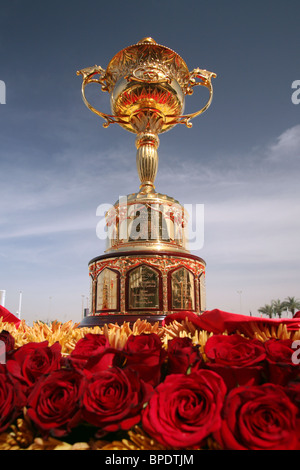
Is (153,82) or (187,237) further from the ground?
(153,82)

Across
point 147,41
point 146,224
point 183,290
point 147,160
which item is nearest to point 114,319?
point 183,290

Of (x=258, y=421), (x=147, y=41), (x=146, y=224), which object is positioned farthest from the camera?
(x=147, y=41)

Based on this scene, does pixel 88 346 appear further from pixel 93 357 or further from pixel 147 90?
pixel 147 90

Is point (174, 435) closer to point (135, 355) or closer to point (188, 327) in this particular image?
point (135, 355)

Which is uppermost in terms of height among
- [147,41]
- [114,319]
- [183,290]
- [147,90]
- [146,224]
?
[147,41]

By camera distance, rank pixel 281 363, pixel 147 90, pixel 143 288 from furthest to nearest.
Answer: pixel 147 90
pixel 143 288
pixel 281 363

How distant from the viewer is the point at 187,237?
1041 centimetres

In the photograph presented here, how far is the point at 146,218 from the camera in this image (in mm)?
9477

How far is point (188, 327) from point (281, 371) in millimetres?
771

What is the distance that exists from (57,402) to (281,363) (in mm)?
841

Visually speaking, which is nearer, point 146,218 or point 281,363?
point 281,363

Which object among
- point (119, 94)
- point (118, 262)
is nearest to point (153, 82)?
point (119, 94)

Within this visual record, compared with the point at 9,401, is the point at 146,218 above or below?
above

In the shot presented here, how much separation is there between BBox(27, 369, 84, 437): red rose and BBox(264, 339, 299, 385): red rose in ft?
2.51
